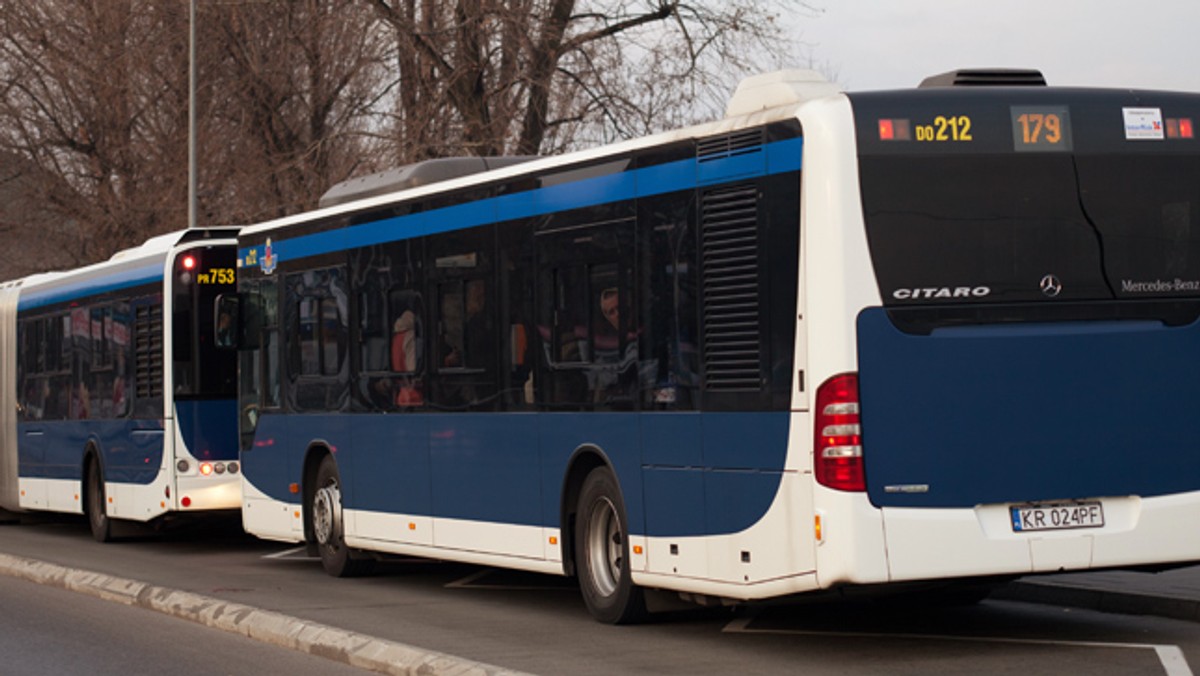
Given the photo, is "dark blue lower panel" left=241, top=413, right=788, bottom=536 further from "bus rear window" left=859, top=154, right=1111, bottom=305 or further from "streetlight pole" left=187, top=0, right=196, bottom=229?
"streetlight pole" left=187, top=0, right=196, bottom=229

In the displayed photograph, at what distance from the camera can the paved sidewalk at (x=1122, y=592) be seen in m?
12.4

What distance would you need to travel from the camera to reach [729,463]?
1105 centimetres

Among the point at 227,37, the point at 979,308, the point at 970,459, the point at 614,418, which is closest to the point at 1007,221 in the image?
the point at 979,308

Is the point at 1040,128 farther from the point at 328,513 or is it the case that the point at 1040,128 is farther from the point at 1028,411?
the point at 328,513

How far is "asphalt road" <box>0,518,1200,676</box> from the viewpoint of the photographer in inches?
414

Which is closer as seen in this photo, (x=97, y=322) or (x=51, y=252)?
(x=97, y=322)

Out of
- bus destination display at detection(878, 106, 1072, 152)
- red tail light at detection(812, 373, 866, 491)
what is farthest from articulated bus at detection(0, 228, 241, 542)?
bus destination display at detection(878, 106, 1072, 152)

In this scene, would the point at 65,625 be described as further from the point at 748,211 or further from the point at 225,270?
the point at 225,270

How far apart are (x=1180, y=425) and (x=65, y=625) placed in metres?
7.56

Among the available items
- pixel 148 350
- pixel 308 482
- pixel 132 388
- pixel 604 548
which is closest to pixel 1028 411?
pixel 604 548

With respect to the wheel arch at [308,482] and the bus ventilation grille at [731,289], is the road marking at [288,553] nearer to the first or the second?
the wheel arch at [308,482]

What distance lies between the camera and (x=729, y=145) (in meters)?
11.1

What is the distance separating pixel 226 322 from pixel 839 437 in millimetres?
9839

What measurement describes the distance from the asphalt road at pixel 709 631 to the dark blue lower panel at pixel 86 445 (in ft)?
12.1
